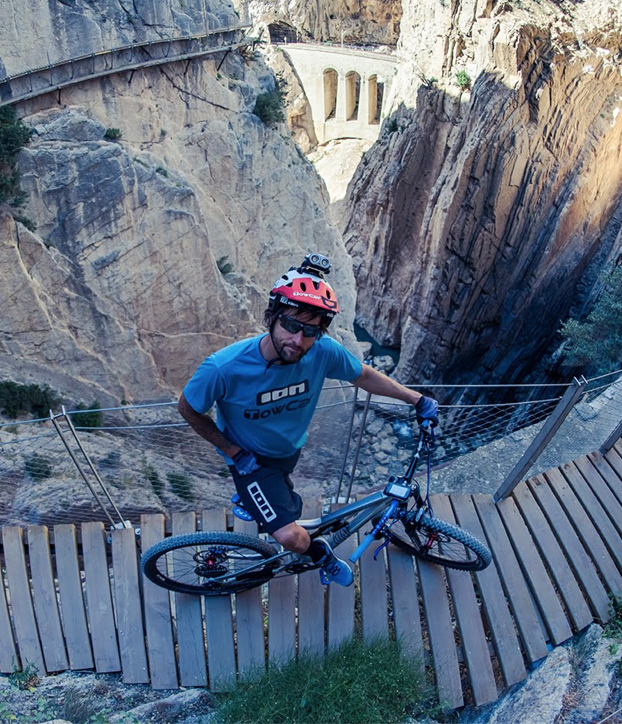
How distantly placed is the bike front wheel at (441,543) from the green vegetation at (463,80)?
58.6 ft

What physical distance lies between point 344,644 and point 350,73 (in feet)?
102

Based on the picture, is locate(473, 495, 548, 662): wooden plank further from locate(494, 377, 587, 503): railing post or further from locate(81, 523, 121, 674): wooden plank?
locate(81, 523, 121, 674): wooden plank

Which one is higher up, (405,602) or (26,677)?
(405,602)

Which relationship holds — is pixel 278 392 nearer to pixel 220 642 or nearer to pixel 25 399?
pixel 220 642

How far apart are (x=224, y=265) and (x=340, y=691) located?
31.7ft

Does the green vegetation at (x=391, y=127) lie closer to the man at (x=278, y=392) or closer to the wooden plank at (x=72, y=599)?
the man at (x=278, y=392)

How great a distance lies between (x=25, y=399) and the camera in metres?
8.31

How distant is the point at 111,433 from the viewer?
9.09 metres

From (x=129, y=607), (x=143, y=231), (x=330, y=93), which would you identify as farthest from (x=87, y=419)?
(x=330, y=93)

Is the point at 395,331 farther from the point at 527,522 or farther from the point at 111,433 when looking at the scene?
the point at 527,522

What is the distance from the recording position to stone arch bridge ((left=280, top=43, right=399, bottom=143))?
28.0 m

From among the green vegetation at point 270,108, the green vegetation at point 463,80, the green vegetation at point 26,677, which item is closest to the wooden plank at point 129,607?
the green vegetation at point 26,677

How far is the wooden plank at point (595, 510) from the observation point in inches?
142

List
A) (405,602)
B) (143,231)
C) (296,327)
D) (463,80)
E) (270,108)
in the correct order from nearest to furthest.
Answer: (296,327), (405,602), (143,231), (270,108), (463,80)
